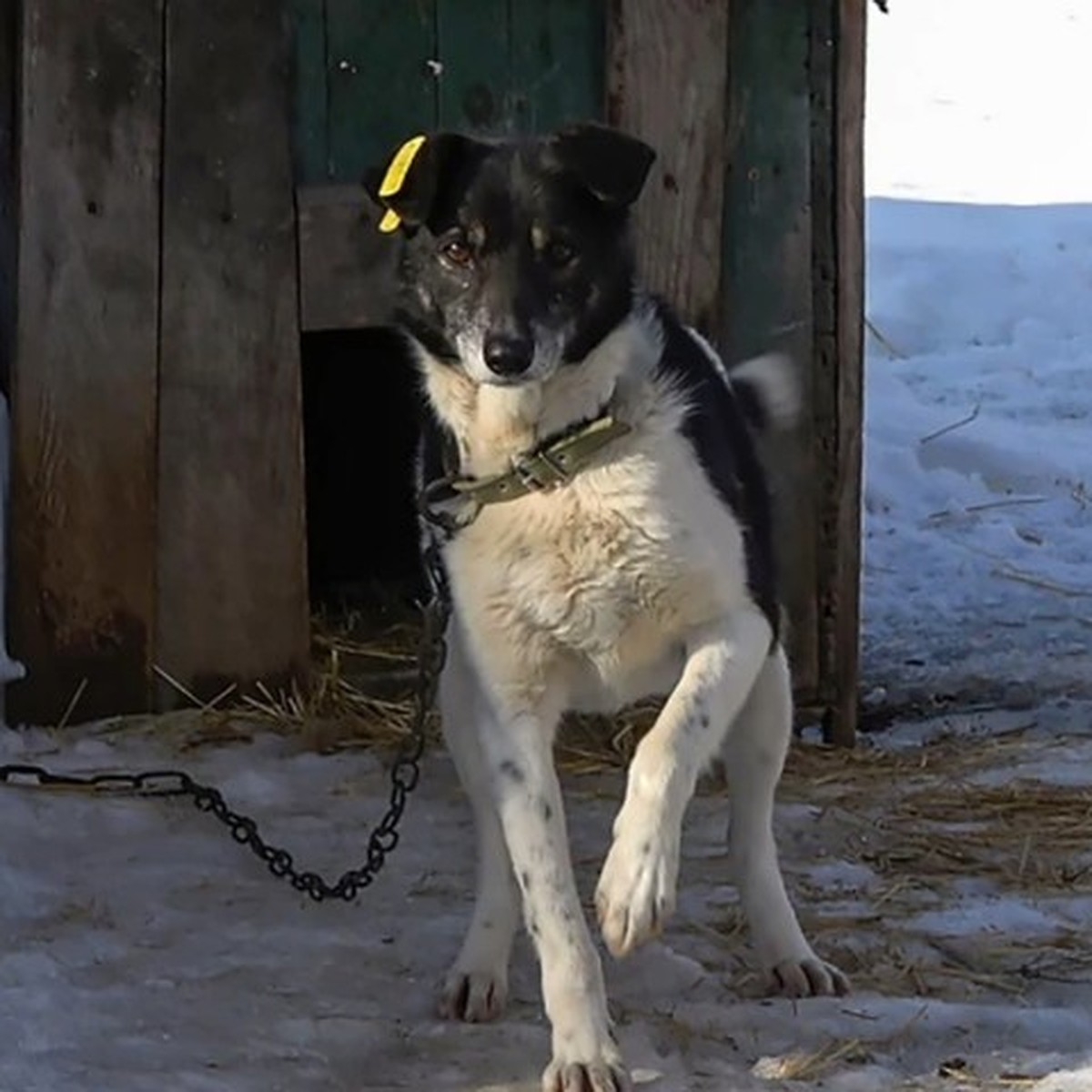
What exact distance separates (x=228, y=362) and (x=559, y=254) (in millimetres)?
1644

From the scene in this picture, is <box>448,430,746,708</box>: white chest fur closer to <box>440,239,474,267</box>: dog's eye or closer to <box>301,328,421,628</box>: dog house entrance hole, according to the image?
<box>440,239,474,267</box>: dog's eye

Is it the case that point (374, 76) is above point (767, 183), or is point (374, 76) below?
above

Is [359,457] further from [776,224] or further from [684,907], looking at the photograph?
[684,907]

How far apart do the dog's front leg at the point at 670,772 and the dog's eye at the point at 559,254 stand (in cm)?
55

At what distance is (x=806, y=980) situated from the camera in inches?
141

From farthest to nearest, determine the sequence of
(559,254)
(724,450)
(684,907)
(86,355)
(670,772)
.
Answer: (86,355)
(684,907)
(724,450)
(559,254)
(670,772)

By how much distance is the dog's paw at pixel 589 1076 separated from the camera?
10.1 ft

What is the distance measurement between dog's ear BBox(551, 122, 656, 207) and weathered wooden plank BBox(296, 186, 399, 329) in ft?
4.93

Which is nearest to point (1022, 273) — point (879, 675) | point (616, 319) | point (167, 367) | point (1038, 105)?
point (1038, 105)

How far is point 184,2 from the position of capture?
486 cm

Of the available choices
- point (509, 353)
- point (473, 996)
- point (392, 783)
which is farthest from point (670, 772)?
point (392, 783)

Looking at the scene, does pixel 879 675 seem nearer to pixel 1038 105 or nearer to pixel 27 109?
pixel 27 109

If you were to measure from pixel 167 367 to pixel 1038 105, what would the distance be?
10.3m

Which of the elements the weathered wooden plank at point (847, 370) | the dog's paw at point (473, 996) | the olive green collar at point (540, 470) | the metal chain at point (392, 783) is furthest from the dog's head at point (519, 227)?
the weathered wooden plank at point (847, 370)
